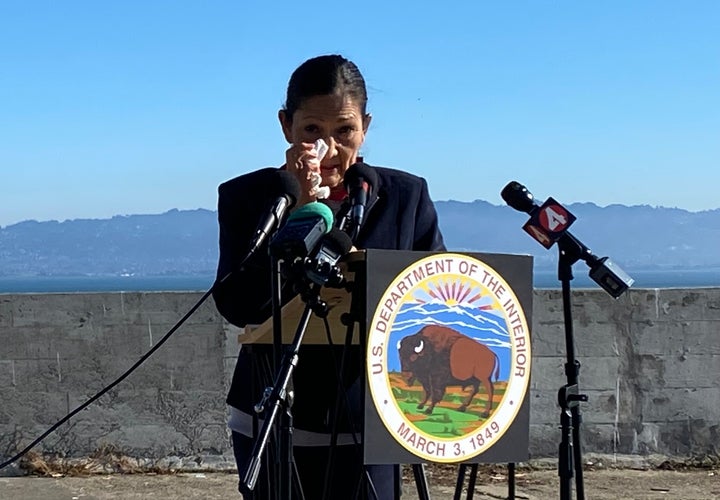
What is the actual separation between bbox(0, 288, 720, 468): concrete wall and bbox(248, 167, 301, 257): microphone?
4.81 metres

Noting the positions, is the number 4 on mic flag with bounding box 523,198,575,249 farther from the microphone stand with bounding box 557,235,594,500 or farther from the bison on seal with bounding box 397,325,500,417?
the bison on seal with bounding box 397,325,500,417

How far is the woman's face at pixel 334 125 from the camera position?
10.4ft

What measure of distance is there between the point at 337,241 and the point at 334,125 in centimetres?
81

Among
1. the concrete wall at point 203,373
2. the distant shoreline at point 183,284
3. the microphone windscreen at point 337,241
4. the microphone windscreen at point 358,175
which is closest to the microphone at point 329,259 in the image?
the microphone windscreen at point 337,241

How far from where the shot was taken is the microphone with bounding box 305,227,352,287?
2.42 metres

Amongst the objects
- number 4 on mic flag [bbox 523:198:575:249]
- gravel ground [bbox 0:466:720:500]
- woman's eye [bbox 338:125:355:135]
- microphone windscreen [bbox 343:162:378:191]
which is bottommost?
gravel ground [bbox 0:466:720:500]

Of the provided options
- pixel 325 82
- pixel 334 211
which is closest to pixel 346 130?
pixel 325 82

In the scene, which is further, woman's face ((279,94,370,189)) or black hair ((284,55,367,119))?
black hair ((284,55,367,119))

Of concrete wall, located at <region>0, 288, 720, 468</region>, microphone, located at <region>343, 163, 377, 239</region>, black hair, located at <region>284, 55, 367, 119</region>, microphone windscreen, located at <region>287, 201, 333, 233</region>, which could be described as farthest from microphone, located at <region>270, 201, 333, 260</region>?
concrete wall, located at <region>0, 288, 720, 468</region>

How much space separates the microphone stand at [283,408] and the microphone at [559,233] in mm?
834

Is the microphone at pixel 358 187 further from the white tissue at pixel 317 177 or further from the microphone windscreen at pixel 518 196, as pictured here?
the microphone windscreen at pixel 518 196

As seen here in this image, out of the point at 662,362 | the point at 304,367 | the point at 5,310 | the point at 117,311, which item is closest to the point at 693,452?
the point at 662,362

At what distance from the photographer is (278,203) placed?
2.70 meters

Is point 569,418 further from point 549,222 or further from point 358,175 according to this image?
point 358,175
